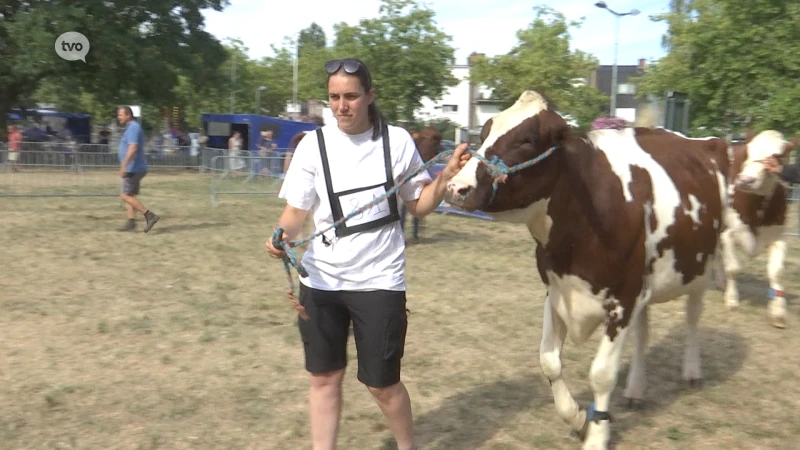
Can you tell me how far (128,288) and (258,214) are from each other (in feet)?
21.1

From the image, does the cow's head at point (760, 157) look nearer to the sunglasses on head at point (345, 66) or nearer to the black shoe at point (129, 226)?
the sunglasses on head at point (345, 66)

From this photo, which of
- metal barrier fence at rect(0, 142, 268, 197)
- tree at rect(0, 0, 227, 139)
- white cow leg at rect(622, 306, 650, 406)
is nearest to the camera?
white cow leg at rect(622, 306, 650, 406)

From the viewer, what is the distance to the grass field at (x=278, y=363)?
166 inches

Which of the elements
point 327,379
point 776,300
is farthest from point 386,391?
point 776,300

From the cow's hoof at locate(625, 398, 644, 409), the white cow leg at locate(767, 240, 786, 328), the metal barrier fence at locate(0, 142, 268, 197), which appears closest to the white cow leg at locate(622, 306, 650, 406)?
the cow's hoof at locate(625, 398, 644, 409)

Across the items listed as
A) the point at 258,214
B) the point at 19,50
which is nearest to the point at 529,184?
the point at 258,214

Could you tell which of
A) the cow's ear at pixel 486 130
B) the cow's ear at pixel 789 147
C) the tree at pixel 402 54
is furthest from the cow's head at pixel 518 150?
the tree at pixel 402 54

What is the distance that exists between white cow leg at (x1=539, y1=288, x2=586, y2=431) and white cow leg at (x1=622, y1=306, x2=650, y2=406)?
77 centimetres

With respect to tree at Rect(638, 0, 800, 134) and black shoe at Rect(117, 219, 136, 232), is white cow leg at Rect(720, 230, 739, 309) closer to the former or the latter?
black shoe at Rect(117, 219, 136, 232)

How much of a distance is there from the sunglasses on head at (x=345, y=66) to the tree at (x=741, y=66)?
18.7 m

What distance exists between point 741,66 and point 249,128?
21.9m

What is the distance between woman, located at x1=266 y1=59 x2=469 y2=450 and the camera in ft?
10.7

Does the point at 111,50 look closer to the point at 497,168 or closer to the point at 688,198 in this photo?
the point at 688,198

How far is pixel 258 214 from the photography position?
547 inches
